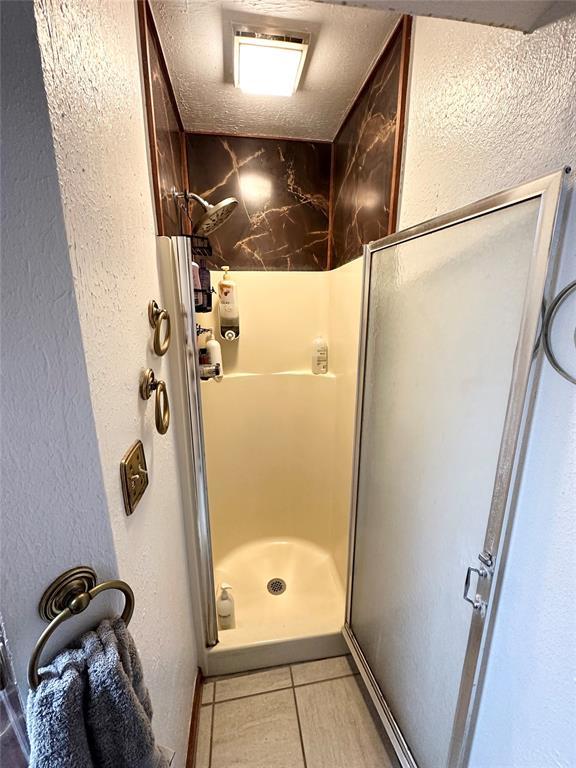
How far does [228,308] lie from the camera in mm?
1756

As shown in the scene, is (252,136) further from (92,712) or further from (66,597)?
(92,712)

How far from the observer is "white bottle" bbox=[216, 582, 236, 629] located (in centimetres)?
146

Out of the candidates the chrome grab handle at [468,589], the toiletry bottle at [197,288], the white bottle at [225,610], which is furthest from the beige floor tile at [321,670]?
the toiletry bottle at [197,288]

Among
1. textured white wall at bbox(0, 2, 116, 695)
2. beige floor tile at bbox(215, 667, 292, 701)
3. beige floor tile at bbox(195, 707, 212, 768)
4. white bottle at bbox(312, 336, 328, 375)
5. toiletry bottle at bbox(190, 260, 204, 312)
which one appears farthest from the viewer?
white bottle at bbox(312, 336, 328, 375)

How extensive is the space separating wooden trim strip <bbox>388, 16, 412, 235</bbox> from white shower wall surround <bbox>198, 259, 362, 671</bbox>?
583mm

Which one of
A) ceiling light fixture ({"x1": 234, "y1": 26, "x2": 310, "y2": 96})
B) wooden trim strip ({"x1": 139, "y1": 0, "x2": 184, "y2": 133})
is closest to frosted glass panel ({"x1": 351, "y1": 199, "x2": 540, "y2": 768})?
ceiling light fixture ({"x1": 234, "y1": 26, "x2": 310, "y2": 96})

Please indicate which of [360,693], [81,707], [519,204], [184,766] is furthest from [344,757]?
[519,204]

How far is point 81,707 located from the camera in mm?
426

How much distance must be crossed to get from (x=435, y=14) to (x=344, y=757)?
2.04m

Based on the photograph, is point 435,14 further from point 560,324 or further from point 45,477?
point 45,477

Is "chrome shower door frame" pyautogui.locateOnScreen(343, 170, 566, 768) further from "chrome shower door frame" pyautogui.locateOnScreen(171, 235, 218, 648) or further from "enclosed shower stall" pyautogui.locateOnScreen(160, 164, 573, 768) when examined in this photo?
"chrome shower door frame" pyautogui.locateOnScreen(171, 235, 218, 648)

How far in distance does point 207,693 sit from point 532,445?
1.60m

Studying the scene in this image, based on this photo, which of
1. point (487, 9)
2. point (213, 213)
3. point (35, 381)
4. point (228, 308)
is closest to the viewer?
point (35, 381)

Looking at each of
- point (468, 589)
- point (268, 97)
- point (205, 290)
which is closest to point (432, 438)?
point (468, 589)
